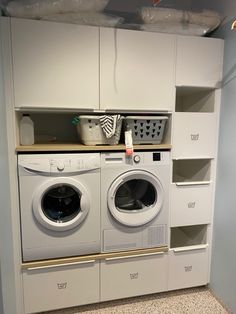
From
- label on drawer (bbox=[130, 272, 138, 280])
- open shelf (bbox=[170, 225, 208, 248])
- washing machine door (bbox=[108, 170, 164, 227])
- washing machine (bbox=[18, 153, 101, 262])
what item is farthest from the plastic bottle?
open shelf (bbox=[170, 225, 208, 248])

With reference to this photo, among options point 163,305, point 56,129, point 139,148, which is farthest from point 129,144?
point 163,305

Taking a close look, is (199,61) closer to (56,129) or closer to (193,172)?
(193,172)

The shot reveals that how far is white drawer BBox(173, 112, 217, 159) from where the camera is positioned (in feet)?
6.23

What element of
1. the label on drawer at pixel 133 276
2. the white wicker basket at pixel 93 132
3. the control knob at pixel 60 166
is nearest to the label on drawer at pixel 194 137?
the white wicker basket at pixel 93 132

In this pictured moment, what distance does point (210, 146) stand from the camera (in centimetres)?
198

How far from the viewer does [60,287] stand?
5.88 ft

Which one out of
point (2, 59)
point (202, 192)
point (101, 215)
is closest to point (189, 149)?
point (202, 192)

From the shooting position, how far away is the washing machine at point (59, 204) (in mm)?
1660

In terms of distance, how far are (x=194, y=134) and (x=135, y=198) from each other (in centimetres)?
73

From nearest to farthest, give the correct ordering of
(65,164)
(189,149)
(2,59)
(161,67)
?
(2,59) → (65,164) → (161,67) → (189,149)

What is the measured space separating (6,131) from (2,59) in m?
0.47

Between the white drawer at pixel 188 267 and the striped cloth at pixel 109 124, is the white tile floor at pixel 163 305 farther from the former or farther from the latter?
the striped cloth at pixel 109 124

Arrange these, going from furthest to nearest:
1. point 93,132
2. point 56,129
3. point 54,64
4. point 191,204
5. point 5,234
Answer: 1. point 56,129
2. point 191,204
3. point 93,132
4. point 54,64
5. point 5,234

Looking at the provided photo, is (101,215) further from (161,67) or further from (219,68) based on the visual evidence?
(219,68)
